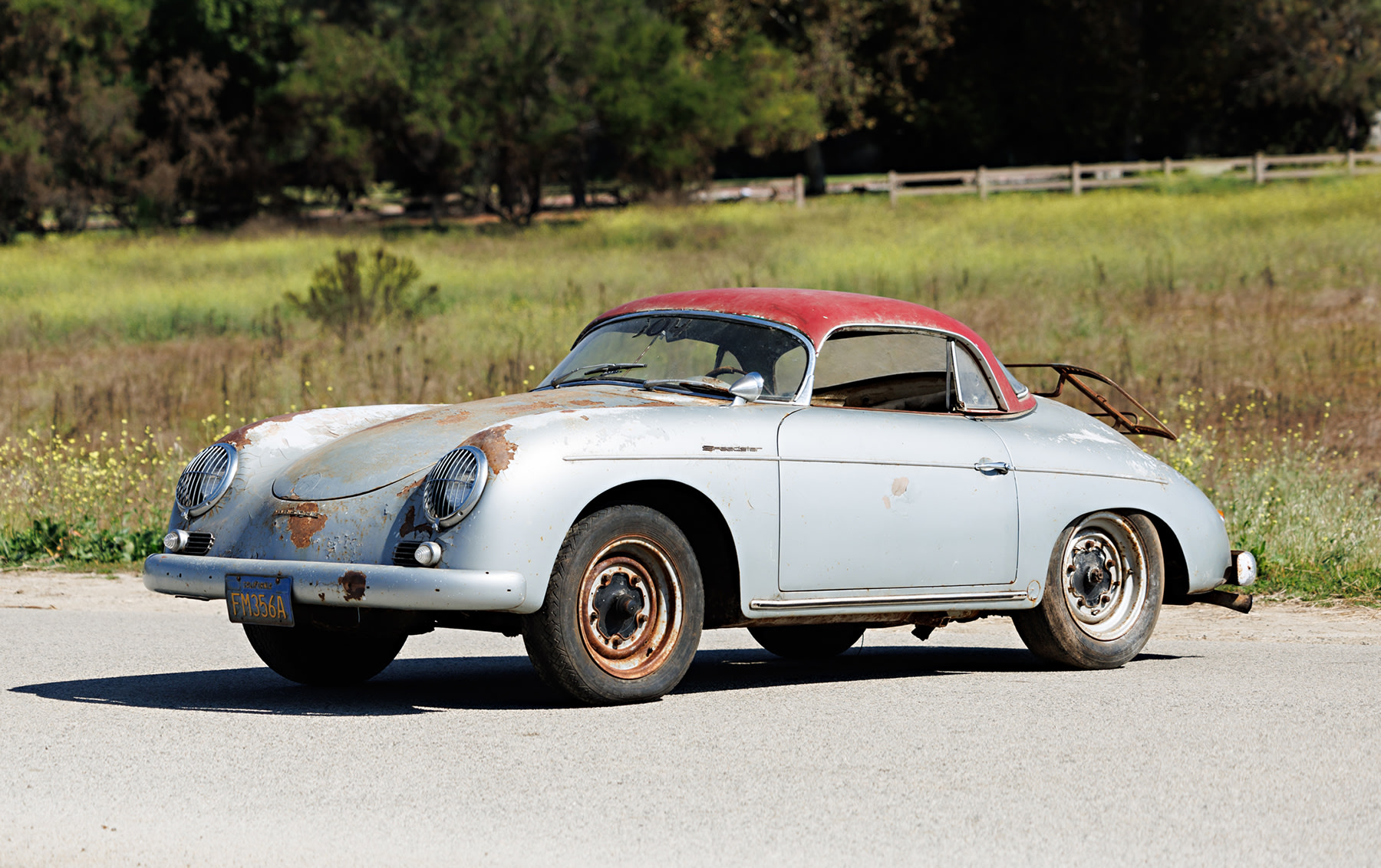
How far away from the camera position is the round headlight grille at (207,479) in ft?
22.1

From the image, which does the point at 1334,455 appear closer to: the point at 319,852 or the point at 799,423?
the point at 799,423

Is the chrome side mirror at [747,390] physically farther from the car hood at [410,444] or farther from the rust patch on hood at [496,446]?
the rust patch on hood at [496,446]

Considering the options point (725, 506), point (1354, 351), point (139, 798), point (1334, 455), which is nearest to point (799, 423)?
point (725, 506)

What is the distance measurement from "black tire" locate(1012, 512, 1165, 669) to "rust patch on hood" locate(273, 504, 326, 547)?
3.16 metres

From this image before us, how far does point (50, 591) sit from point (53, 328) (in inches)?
707

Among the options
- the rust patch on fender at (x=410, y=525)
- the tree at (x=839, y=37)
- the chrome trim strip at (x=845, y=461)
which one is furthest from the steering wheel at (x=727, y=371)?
the tree at (x=839, y=37)

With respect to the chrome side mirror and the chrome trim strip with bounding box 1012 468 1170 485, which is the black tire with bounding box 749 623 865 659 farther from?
the chrome side mirror

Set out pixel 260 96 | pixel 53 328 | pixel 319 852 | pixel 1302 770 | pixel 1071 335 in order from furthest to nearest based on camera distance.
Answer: pixel 260 96 < pixel 53 328 < pixel 1071 335 < pixel 1302 770 < pixel 319 852

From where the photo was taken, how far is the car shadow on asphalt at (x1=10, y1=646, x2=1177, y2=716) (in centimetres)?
653

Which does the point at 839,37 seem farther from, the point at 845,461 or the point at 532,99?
the point at 845,461

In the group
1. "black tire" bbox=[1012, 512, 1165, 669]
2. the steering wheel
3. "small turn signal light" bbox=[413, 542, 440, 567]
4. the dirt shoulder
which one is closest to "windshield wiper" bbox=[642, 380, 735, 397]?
the steering wheel

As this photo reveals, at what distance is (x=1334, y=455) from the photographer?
48.5 feet

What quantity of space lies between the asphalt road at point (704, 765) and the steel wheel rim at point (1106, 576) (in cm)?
27

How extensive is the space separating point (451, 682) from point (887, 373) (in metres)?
2.50
